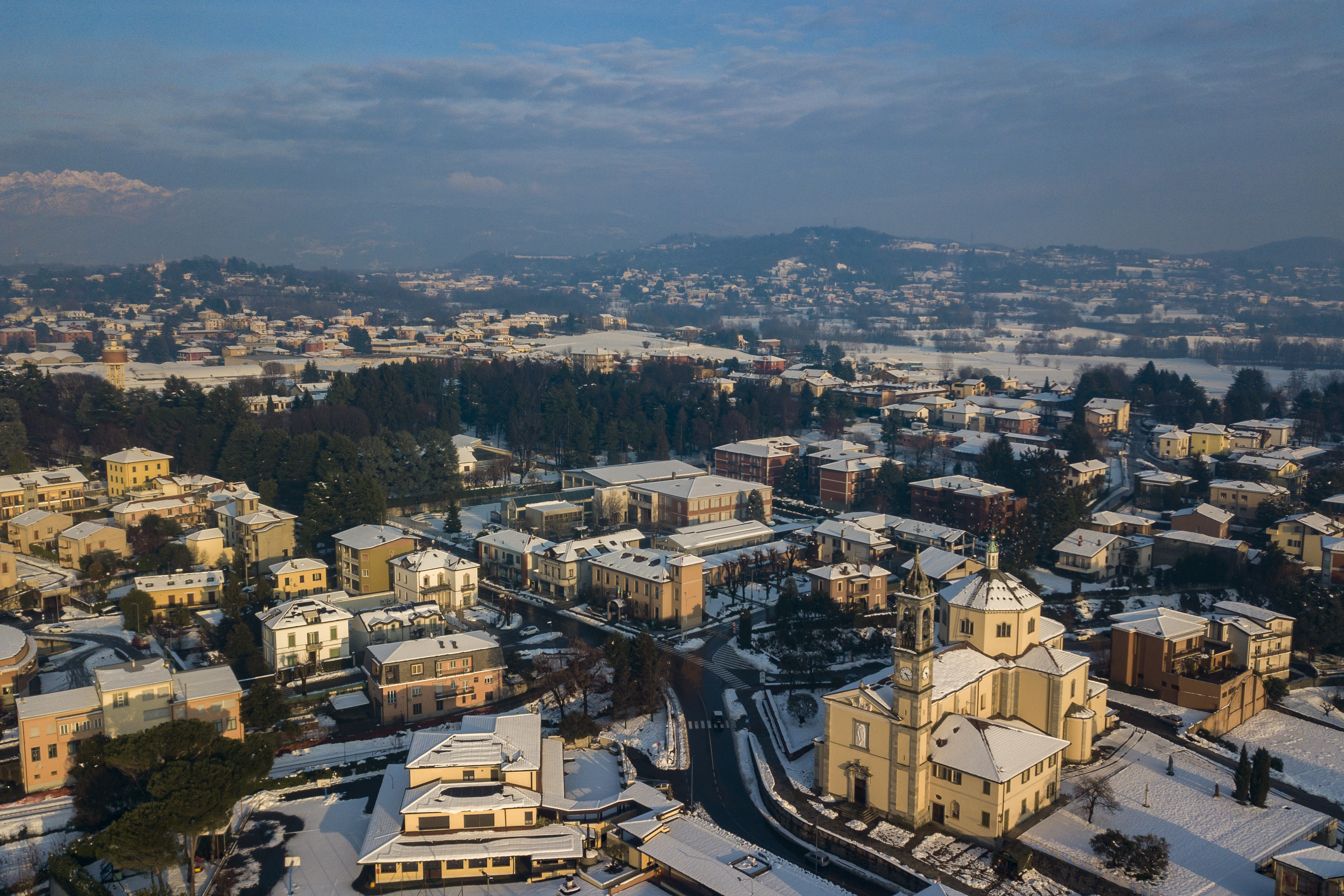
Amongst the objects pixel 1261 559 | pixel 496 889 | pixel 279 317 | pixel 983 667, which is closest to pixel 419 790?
pixel 496 889

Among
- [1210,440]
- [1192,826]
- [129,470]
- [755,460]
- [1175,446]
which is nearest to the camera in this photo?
[1192,826]

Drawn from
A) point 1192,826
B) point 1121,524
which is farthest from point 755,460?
point 1192,826

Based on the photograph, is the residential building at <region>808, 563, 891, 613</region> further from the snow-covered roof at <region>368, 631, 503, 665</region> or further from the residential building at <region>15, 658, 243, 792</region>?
the residential building at <region>15, 658, 243, 792</region>

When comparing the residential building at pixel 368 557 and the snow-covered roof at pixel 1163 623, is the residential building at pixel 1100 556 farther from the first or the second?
the residential building at pixel 368 557

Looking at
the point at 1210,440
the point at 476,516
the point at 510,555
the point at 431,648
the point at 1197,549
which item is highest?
the point at 1210,440

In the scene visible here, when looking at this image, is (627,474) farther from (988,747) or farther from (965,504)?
(988,747)

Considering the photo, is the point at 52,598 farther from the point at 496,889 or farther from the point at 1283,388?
the point at 1283,388
